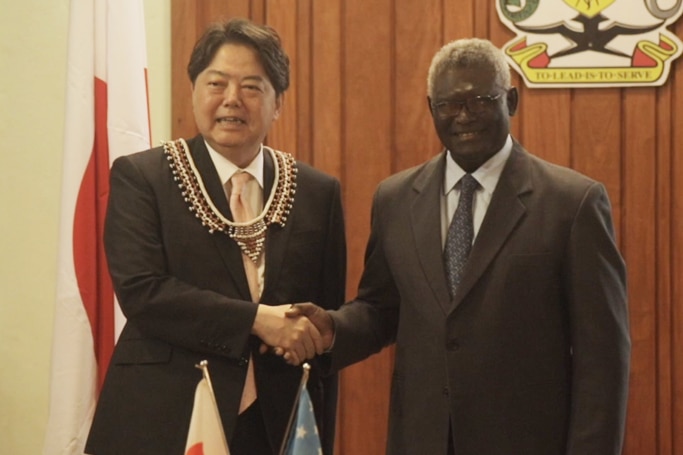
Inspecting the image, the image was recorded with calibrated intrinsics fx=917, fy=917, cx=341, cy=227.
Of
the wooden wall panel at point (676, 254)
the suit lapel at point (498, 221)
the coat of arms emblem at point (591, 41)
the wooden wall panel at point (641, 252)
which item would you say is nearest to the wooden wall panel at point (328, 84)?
the coat of arms emblem at point (591, 41)

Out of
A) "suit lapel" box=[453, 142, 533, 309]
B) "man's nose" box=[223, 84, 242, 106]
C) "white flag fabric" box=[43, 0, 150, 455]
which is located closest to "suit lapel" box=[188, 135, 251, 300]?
"man's nose" box=[223, 84, 242, 106]

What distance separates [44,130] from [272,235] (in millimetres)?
1325

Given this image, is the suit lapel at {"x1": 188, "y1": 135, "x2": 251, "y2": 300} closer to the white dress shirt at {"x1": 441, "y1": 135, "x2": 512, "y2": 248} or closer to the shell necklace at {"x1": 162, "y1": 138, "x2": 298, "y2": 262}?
the shell necklace at {"x1": 162, "y1": 138, "x2": 298, "y2": 262}

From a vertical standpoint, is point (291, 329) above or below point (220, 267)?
below

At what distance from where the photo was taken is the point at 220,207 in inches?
82.4

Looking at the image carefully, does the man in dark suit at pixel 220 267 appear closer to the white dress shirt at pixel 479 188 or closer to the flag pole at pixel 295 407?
the flag pole at pixel 295 407

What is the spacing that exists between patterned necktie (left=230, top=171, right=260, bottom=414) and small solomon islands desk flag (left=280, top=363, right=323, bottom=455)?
0.11 meters

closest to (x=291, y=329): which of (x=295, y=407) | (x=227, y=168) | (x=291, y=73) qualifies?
(x=295, y=407)

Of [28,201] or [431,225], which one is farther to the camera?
[28,201]

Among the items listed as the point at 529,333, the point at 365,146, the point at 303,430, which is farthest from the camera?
the point at 365,146

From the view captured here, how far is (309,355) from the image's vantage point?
209cm

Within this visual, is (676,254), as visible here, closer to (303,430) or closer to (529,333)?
(529,333)

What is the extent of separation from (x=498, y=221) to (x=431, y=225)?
0.15 m

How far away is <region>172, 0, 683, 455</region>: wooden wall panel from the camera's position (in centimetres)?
302
